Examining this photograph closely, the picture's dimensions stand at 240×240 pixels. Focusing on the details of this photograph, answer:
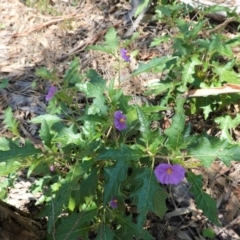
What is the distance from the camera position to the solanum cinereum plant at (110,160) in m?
1.79

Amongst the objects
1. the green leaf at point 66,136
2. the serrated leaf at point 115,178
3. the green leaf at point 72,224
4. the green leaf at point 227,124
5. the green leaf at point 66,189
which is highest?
the serrated leaf at point 115,178

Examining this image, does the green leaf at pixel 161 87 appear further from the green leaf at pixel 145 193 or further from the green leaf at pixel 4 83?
the green leaf at pixel 4 83

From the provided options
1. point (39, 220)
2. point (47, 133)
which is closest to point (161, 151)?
point (47, 133)

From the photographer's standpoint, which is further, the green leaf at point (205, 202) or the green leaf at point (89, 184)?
the green leaf at point (89, 184)

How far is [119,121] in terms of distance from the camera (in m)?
2.07

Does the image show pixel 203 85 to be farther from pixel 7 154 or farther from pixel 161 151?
pixel 7 154

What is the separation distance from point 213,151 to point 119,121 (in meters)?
0.50

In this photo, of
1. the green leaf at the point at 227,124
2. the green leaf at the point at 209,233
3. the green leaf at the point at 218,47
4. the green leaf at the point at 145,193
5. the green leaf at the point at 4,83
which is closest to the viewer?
the green leaf at the point at 145,193

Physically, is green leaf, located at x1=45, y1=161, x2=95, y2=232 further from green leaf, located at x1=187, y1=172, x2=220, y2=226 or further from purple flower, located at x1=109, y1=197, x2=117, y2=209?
green leaf, located at x1=187, y1=172, x2=220, y2=226

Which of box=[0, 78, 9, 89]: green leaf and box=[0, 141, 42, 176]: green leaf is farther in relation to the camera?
box=[0, 78, 9, 89]: green leaf

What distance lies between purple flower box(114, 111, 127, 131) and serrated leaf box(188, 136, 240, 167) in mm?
391

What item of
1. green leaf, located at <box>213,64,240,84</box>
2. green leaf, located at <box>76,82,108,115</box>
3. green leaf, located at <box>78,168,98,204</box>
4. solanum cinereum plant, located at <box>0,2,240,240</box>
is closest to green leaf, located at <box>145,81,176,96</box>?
green leaf, located at <box>213,64,240,84</box>

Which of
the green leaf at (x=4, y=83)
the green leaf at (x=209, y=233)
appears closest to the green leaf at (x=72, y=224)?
the green leaf at (x=209, y=233)

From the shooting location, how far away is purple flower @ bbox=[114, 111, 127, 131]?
2064 mm
